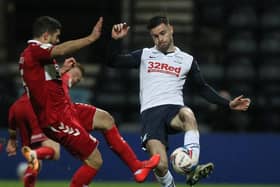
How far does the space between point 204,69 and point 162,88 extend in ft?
21.9

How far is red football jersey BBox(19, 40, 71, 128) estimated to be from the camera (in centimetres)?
1017

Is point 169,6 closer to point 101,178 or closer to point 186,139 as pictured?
point 101,178

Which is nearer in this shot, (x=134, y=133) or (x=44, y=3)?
(x=134, y=133)

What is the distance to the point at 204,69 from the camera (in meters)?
17.3

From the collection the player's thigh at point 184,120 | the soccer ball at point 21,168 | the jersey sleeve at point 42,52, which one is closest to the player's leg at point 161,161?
the player's thigh at point 184,120

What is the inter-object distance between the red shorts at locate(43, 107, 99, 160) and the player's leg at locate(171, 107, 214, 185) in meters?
0.89

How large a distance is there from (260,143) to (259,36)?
270 cm

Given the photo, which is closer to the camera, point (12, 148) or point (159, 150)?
point (159, 150)

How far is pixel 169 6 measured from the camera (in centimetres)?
1841

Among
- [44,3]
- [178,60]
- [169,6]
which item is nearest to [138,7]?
[169,6]

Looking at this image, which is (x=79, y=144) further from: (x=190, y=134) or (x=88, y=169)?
(x=190, y=134)

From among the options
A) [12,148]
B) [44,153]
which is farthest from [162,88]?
[44,153]

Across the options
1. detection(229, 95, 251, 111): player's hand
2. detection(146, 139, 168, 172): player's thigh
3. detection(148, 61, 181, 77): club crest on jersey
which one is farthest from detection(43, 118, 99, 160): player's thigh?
→ detection(229, 95, 251, 111): player's hand

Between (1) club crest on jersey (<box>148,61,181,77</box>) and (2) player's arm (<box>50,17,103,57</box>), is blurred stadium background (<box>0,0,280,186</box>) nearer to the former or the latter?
(1) club crest on jersey (<box>148,61,181,77</box>)
